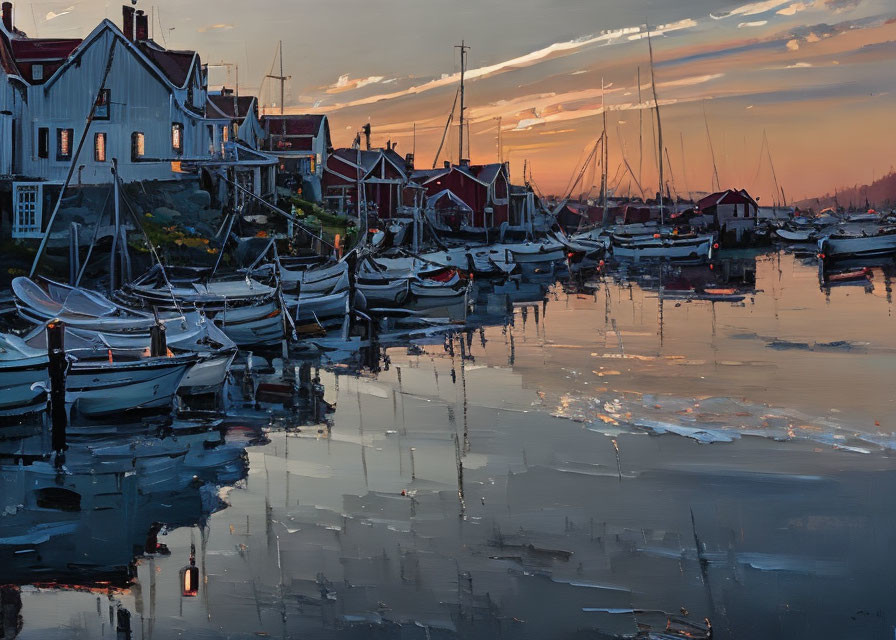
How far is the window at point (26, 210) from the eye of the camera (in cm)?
4891

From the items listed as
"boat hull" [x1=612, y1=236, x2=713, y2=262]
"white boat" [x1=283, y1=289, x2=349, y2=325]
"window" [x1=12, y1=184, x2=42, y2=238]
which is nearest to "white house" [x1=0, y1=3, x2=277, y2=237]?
"window" [x1=12, y1=184, x2=42, y2=238]

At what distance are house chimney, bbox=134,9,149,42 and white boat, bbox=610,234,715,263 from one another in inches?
2292

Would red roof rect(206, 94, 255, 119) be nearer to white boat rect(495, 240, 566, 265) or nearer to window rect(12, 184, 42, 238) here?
white boat rect(495, 240, 566, 265)

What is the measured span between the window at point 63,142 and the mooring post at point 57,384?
3249 cm

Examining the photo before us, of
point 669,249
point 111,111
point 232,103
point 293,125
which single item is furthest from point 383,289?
point 669,249

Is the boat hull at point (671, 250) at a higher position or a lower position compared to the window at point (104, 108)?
lower

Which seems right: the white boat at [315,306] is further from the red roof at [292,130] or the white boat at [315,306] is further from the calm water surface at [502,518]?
the red roof at [292,130]

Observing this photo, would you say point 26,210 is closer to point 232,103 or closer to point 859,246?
point 232,103

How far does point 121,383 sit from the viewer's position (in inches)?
957

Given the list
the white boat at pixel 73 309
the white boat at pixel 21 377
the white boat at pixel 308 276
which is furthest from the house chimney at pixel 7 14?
the white boat at pixel 21 377

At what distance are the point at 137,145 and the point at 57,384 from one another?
3356 centimetres

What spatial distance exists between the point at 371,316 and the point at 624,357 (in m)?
15.8

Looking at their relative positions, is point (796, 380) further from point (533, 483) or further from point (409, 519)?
point (409, 519)

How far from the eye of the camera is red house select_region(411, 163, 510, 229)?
105m
